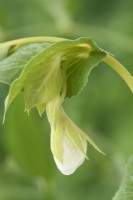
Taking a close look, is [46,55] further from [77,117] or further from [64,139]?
[77,117]

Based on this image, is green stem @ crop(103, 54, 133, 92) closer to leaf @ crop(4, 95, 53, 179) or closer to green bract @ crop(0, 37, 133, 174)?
green bract @ crop(0, 37, 133, 174)

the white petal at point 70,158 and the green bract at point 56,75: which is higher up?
the green bract at point 56,75

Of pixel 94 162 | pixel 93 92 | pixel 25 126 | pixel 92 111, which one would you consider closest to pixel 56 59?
pixel 25 126

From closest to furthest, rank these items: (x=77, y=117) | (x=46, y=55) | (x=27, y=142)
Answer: (x=46, y=55) → (x=27, y=142) → (x=77, y=117)

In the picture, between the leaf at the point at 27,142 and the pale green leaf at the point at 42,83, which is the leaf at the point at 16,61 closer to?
the pale green leaf at the point at 42,83

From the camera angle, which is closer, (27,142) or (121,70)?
(121,70)

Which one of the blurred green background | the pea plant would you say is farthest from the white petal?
the blurred green background

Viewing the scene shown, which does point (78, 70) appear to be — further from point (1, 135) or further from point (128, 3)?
point (128, 3)

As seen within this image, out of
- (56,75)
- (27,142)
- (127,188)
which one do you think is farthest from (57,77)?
(27,142)

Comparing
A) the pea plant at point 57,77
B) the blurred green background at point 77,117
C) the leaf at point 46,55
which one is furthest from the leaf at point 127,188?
the blurred green background at point 77,117
